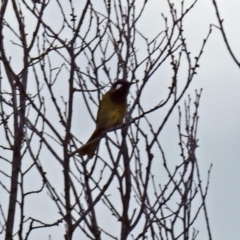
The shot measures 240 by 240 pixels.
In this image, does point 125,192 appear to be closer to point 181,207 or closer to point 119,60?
point 181,207

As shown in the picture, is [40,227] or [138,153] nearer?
[40,227]

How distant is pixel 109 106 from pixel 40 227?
212cm

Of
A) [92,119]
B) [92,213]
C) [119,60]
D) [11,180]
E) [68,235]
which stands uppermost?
[119,60]

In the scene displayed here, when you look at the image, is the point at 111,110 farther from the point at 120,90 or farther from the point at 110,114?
the point at 120,90

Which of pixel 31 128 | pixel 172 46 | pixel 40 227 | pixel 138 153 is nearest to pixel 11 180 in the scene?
pixel 31 128

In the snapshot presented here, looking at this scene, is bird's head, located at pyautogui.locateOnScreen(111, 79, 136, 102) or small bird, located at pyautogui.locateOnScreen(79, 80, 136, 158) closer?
bird's head, located at pyautogui.locateOnScreen(111, 79, 136, 102)

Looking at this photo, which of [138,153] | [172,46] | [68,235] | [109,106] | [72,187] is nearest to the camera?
[68,235]

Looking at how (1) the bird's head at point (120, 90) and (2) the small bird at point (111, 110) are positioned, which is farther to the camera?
(2) the small bird at point (111, 110)

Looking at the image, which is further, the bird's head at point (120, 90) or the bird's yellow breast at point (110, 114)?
the bird's yellow breast at point (110, 114)

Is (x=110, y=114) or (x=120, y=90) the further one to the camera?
(x=110, y=114)

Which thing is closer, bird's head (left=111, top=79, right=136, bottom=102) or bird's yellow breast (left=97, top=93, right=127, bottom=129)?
bird's head (left=111, top=79, right=136, bottom=102)

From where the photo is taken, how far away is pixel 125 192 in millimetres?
3625

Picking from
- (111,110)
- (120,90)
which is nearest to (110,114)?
(111,110)

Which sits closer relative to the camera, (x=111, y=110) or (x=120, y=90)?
(x=120, y=90)
